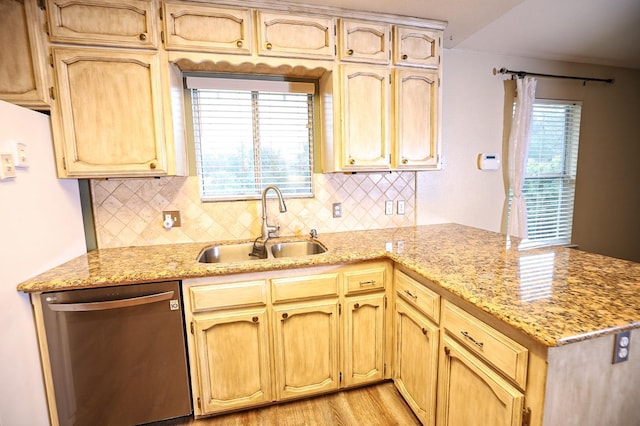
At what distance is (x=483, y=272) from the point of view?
1.29m

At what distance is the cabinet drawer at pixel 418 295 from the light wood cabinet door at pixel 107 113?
5.06 feet

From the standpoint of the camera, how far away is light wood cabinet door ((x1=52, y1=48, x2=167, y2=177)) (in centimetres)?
154

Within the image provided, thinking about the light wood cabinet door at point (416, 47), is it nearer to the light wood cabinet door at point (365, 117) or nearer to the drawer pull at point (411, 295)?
the light wood cabinet door at point (365, 117)

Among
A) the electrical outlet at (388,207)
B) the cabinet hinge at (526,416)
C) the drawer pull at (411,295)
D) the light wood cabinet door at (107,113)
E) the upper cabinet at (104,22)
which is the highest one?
the upper cabinet at (104,22)

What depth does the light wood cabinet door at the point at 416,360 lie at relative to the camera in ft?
4.55

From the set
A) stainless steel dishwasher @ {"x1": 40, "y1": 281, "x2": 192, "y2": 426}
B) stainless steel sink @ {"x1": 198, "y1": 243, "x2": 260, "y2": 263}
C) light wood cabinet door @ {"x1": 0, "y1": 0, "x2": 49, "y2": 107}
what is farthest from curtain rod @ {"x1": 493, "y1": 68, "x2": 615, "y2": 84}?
light wood cabinet door @ {"x1": 0, "y1": 0, "x2": 49, "y2": 107}

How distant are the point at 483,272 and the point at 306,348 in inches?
41.1

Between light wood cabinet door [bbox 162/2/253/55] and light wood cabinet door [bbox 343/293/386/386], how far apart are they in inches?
64.5

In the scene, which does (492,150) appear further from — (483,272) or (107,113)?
(107,113)

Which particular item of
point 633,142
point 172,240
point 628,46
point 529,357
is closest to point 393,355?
point 529,357

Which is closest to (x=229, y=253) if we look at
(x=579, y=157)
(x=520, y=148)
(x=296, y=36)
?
(x=296, y=36)

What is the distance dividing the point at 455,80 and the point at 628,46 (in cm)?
157

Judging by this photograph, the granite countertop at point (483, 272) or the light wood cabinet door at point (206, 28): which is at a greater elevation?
the light wood cabinet door at point (206, 28)

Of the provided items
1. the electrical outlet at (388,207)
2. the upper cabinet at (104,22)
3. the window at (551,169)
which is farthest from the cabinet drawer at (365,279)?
the window at (551,169)
